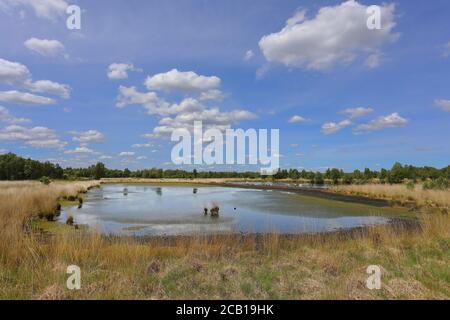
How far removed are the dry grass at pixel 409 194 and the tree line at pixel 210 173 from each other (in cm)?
716

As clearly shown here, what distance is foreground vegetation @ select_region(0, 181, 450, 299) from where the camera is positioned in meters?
5.26

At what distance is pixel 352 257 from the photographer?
8.16 m

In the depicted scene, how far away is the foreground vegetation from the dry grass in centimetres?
1755

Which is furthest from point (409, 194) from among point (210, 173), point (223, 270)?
point (210, 173)

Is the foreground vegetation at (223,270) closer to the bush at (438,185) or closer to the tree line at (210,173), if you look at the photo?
the bush at (438,185)

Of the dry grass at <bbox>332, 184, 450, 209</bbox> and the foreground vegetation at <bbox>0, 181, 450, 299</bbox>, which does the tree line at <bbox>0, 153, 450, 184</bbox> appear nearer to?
the dry grass at <bbox>332, 184, 450, 209</bbox>

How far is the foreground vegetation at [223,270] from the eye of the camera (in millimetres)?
5262

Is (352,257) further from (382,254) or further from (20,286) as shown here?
(20,286)

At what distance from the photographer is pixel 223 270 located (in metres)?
6.58

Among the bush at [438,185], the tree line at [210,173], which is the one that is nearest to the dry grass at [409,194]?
the bush at [438,185]

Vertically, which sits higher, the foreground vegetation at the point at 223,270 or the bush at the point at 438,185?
the bush at the point at 438,185

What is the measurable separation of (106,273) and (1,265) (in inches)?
83.6
